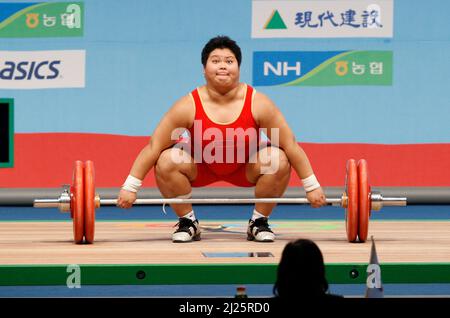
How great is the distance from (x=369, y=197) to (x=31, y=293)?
1.63 m

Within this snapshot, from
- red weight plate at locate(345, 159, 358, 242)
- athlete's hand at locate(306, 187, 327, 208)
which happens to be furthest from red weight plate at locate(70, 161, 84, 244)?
red weight plate at locate(345, 159, 358, 242)

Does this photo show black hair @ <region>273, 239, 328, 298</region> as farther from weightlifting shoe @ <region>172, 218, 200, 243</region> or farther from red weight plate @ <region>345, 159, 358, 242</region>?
weightlifting shoe @ <region>172, 218, 200, 243</region>

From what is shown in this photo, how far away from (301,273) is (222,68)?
2646 millimetres

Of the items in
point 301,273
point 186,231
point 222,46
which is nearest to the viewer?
point 301,273

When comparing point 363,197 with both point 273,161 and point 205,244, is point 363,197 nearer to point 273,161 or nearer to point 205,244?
point 273,161

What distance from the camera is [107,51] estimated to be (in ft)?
28.2

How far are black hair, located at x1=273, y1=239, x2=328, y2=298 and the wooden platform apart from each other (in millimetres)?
1721

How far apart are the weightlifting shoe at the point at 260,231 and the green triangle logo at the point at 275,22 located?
353 centimetres

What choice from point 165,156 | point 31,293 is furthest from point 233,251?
point 31,293

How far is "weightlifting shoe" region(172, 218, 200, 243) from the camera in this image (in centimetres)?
513

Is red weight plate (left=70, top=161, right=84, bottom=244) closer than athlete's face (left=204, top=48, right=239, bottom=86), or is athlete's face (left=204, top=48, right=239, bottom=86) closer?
red weight plate (left=70, top=161, right=84, bottom=244)

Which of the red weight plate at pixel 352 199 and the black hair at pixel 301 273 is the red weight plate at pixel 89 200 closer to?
the red weight plate at pixel 352 199

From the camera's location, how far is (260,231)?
17.0 ft

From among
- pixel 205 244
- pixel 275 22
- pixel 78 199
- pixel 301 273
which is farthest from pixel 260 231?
pixel 275 22
